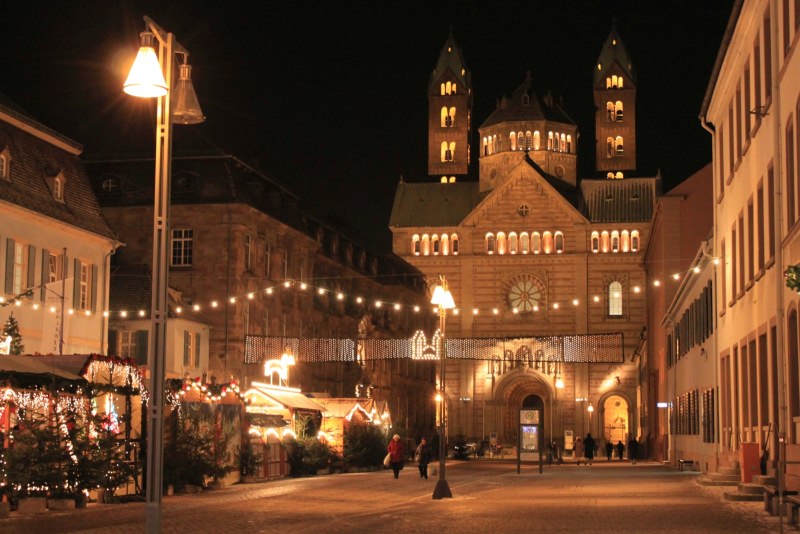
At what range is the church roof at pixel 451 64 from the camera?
423 ft

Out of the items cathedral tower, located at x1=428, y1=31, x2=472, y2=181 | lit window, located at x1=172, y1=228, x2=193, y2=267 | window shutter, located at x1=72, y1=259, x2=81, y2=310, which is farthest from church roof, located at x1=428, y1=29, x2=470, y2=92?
window shutter, located at x1=72, y1=259, x2=81, y2=310

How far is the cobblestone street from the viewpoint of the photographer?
62.2 feet

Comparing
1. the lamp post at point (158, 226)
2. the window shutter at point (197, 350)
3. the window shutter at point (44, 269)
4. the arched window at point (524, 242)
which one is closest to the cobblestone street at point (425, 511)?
the lamp post at point (158, 226)

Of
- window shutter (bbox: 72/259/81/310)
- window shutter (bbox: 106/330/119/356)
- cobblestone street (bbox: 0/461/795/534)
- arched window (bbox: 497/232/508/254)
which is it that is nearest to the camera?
cobblestone street (bbox: 0/461/795/534)

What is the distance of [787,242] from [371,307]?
55998 mm

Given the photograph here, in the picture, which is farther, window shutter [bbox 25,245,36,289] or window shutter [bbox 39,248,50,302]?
window shutter [bbox 39,248,50,302]

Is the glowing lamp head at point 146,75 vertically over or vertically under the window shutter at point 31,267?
under

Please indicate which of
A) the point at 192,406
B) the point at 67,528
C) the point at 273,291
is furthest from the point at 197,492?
the point at 273,291

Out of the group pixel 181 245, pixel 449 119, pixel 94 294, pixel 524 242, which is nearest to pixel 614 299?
pixel 524 242

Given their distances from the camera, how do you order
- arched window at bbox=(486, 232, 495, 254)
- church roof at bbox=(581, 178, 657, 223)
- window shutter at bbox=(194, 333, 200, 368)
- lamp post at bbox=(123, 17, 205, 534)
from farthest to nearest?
church roof at bbox=(581, 178, 657, 223), arched window at bbox=(486, 232, 495, 254), window shutter at bbox=(194, 333, 200, 368), lamp post at bbox=(123, 17, 205, 534)

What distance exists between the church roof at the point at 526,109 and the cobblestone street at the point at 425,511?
88.0 metres

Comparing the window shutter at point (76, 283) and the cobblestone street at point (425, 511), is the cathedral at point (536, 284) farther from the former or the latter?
the cobblestone street at point (425, 511)

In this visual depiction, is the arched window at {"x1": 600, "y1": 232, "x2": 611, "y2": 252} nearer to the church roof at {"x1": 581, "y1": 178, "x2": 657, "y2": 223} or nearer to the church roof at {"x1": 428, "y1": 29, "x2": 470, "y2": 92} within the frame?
the church roof at {"x1": 581, "y1": 178, "x2": 657, "y2": 223}

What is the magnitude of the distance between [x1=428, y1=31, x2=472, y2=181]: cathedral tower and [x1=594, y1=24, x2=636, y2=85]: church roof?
12.7m
